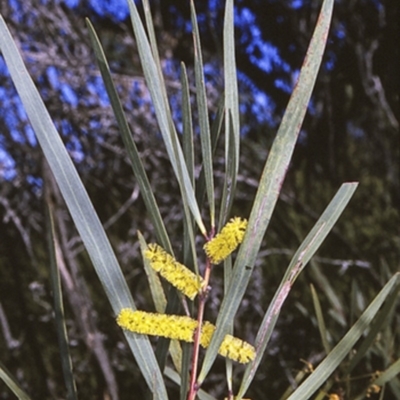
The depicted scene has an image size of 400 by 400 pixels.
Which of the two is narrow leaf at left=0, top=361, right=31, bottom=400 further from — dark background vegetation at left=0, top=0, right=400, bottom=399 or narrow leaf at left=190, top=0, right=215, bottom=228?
dark background vegetation at left=0, top=0, right=400, bottom=399

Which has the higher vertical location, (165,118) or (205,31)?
(205,31)

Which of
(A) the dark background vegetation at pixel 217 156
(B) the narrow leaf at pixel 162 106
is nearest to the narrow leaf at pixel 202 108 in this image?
(B) the narrow leaf at pixel 162 106

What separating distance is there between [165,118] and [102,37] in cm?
138

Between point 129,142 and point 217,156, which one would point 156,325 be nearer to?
point 129,142

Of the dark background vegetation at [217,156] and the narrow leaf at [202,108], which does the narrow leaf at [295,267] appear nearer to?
the narrow leaf at [202,108]

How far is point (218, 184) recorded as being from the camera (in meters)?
1.46

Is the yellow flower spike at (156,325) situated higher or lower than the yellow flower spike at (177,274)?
lower

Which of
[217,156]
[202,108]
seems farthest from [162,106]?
[217,156]

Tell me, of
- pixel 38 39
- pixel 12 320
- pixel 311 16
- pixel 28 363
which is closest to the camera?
pixel 311 16

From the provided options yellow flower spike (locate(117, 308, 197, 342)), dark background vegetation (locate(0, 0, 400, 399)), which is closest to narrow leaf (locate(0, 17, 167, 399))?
yellow flower spike (locate(117, 308, 197, 342))

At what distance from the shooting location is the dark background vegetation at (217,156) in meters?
1.28

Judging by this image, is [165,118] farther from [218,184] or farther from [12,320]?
[12,320]

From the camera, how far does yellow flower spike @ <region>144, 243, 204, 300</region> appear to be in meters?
0.22

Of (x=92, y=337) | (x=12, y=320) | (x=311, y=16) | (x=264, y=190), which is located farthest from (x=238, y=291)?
(x=12, y=320)
